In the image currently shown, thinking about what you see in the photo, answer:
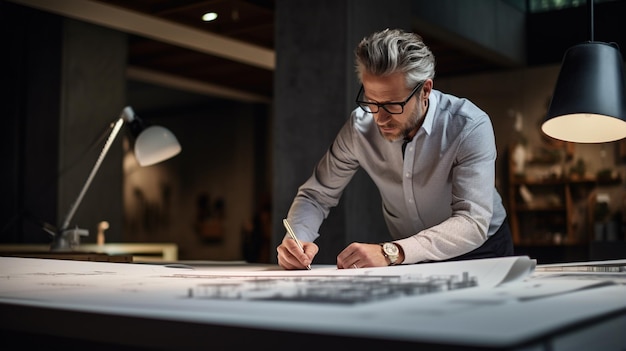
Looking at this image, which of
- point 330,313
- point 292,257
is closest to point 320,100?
point 292,257

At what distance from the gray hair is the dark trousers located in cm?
59

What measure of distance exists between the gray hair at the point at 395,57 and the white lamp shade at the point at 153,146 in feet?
4.79

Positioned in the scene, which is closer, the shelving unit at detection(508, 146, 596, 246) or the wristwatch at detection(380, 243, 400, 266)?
the wristwatch at detection(380, 243, 400, 266)

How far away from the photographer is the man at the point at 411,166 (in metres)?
1.93

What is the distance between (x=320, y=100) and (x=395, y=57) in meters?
2.35

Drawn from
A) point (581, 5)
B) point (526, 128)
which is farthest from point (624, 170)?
point (581, 5)

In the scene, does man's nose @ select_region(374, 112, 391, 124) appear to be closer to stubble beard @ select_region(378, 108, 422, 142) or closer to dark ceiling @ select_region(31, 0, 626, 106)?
stubble beard @ select_region(378, 108, 422, 142)

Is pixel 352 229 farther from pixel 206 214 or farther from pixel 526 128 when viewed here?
pixel 206 214

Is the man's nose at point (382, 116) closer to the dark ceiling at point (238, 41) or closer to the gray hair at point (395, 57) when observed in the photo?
the gray hair at point (395, 57)

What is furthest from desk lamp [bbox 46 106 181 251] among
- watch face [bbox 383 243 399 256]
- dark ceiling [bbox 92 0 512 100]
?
dark ceiling [bbox 92 0 512 100]

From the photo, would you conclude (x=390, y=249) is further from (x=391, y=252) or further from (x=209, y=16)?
(x=209, y=16)

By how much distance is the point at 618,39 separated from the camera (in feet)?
23.6

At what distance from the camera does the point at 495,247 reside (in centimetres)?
231

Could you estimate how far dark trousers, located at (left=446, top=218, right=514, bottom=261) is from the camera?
7.47 feet
